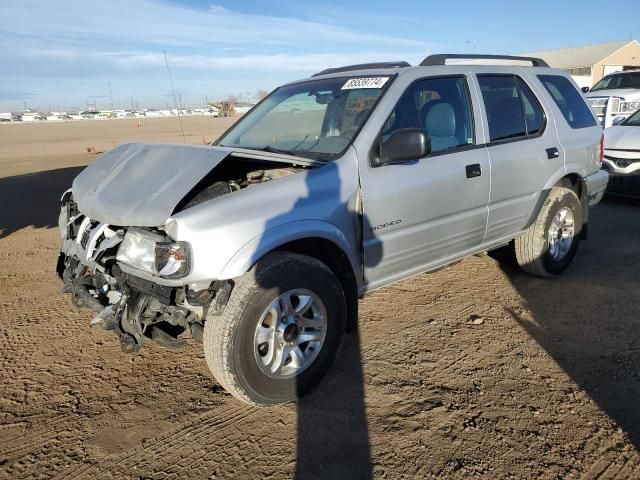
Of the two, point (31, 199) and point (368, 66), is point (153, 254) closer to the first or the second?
point (368, 66)

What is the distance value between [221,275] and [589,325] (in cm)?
292

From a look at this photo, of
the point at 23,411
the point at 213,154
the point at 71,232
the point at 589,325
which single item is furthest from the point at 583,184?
the point at 23,411

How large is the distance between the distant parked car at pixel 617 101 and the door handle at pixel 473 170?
9.45 meters

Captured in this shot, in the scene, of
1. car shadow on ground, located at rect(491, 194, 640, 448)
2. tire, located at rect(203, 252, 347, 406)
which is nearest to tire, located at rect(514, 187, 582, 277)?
car shadow on ground, located at rect(491, 194, 640, 448)

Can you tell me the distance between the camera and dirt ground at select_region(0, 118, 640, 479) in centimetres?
248

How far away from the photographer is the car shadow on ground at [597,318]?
2.98 meters

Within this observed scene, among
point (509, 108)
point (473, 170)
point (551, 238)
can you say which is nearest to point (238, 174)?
point (473, 170)

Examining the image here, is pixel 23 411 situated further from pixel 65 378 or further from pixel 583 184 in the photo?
pixel 583 184

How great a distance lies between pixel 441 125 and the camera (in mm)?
3736

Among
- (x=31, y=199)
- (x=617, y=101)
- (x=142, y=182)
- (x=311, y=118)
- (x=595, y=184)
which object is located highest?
(x=311, y=118)

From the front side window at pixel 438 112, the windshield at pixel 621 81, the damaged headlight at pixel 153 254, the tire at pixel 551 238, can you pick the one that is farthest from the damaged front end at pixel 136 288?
the windshield at pixel 621 81

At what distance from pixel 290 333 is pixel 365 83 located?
6.27 ft

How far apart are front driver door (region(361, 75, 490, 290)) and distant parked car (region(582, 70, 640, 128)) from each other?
9.41 meters

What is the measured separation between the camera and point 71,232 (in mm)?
3391
